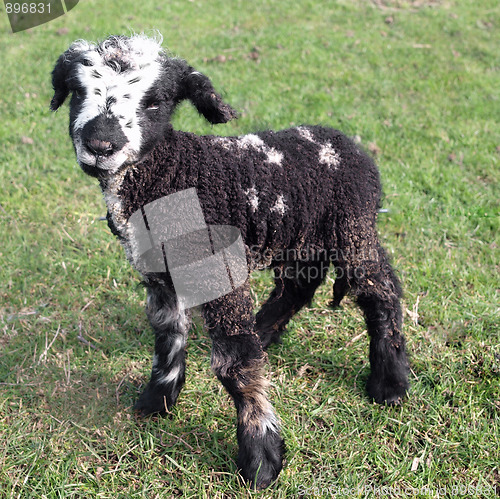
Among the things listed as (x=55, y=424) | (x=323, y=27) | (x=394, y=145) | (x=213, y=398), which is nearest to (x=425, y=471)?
(x=213, y=398)

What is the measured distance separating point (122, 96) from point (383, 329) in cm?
226

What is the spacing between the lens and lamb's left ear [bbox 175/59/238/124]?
274 centimetres

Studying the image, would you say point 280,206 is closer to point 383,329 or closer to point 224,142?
point 224,142

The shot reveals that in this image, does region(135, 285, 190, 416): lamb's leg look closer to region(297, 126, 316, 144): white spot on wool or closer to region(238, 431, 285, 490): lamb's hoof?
region(238, 431, 285, 490): lamb's hoof

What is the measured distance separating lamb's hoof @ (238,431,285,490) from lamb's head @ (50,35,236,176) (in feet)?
5.96

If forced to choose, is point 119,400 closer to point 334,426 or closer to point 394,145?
point 334,426

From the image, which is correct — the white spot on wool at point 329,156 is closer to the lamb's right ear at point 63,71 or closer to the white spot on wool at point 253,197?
the white spot on wool at point 253,197

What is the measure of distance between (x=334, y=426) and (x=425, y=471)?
626 millimetres

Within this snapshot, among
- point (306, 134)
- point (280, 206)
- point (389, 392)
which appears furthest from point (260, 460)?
point (306, 134)

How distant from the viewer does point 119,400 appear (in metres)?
3.63

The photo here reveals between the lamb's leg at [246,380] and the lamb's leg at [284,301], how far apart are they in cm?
87

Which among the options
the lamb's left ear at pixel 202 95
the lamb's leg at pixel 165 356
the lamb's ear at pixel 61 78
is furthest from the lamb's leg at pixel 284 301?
the lamb's ear at pixel 61 78

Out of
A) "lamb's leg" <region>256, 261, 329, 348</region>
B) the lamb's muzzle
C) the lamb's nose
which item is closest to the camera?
the lamb's nose

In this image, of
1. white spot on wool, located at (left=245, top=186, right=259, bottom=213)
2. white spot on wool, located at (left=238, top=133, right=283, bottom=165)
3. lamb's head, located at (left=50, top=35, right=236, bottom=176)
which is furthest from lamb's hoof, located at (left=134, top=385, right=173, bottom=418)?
white spot on wool, located at (left=238, top=133, right=283, bottom=165)
